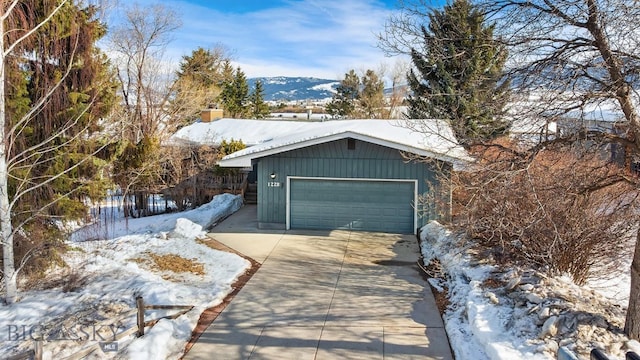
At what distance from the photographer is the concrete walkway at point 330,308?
6500 millimetres

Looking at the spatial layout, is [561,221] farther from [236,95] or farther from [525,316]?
[236,95]

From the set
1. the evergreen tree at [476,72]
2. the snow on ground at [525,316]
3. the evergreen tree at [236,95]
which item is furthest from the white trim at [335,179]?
the evergreen tree at [236,95]

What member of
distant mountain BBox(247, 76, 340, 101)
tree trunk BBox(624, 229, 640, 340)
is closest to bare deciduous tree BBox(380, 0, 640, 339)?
tree trunk BBox(624, 229, 640, 340)

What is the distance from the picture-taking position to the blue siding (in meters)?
13.5

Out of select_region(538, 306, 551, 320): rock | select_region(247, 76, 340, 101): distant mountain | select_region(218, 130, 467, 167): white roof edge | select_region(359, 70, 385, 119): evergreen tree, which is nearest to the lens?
select_region(538, 306, 551, 320): rock

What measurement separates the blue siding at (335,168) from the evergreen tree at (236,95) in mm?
26887

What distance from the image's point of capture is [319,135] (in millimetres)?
13359

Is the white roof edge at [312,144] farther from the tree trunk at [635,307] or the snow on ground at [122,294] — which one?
the tree trunk at [635,307]

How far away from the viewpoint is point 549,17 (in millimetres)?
5773

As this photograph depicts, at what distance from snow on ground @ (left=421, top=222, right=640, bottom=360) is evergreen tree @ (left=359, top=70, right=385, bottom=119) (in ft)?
96.4

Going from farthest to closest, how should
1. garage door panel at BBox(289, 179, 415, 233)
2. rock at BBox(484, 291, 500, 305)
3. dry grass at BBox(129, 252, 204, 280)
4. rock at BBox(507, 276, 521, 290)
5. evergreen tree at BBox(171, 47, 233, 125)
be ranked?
evergreen tree at BBox(171, 47, 233, 125) < garage door panel at BBox(289, 179, 415, 233) < dry grass at BBox(129, 252, 204, 280) < rock at BBox(507, 276, 521, 290) < rock at BBox(484, 291, 500, 305)

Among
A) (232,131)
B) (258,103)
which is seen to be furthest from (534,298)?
(258,103)

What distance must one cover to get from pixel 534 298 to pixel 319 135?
7.95 metres

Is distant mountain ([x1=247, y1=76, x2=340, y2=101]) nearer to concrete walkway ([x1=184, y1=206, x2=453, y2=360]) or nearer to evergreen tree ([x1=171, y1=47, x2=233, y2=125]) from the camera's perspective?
evergreen tree ([x1=171, y1=47, x2=233, y2=125])
